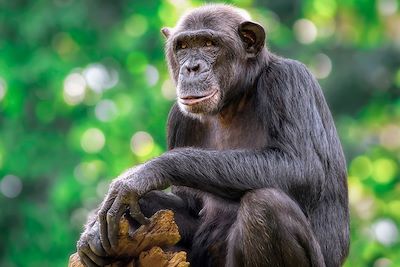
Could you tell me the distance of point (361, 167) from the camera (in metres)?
15.7

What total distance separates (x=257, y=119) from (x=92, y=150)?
8.09 meters

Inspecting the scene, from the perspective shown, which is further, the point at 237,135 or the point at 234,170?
the point at 237,135

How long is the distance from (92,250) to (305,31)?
12.6m

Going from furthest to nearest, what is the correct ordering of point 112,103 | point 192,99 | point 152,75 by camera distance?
1. point 152,75
2. point 112,103
3. point 192,99

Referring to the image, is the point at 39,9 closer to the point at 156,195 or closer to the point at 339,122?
the point at 339,122

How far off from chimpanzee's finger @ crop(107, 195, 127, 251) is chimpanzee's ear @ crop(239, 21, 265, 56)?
166 cm

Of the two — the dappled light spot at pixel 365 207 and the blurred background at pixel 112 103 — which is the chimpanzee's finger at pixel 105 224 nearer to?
the blurred background at pixel 112 103

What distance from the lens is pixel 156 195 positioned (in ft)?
25.2

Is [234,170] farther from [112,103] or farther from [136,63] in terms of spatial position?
[136,63]

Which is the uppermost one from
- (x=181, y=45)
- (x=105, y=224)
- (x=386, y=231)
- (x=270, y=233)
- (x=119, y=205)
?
(x=181, y=45)

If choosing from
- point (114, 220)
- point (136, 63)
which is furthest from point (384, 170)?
point (114, 220)

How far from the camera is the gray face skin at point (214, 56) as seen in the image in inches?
300

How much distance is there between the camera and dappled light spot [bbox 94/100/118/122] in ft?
50.7

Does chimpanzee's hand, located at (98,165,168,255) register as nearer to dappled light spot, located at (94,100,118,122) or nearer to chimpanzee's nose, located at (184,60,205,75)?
chimpanzee's nose, located at (184,60,205,75)
